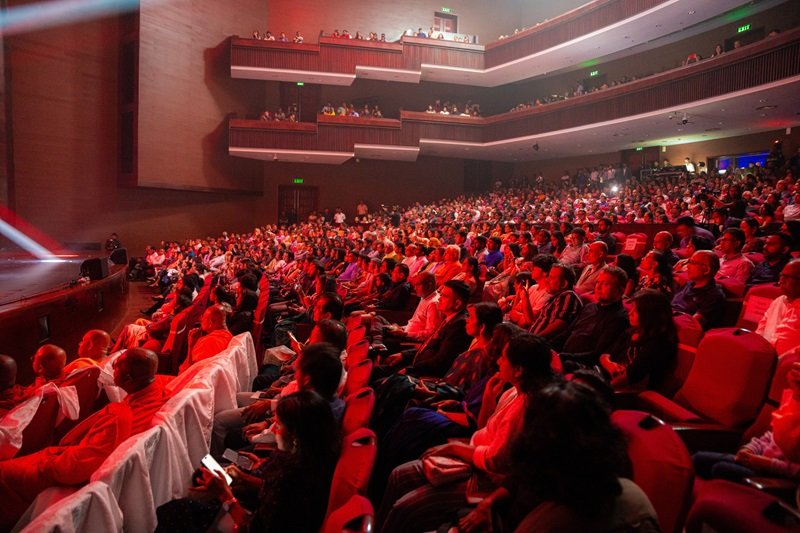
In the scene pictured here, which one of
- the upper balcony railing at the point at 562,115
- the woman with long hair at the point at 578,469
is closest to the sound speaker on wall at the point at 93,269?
A: the woman with long hair at the point at 578,469

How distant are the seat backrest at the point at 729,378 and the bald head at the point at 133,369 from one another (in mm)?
1967

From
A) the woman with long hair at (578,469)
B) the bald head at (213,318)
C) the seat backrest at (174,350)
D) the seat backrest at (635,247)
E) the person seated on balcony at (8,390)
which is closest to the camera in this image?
the woman with long hair at (578,469)

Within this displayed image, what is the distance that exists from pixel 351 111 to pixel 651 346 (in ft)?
42.7

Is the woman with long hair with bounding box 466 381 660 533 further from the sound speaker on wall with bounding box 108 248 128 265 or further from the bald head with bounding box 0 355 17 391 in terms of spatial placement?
the sound speaker on wall with bounding box 108 248 128 265

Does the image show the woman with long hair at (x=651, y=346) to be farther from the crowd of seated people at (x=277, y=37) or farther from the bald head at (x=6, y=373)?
the crowd of seated people at (x=277, y=37)

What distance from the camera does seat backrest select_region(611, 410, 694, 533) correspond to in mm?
1113

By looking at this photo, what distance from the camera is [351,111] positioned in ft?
46.0

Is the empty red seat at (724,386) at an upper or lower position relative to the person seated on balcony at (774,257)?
lower

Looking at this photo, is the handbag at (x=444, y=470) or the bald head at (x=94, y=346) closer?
the handbag at (x=444, y=470)

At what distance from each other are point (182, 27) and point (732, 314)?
42.8ft

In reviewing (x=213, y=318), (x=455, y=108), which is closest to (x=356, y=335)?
(x=213, y=318)

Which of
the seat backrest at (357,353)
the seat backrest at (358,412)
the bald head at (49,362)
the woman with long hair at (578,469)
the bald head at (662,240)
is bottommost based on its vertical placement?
the bald head at (49,362)

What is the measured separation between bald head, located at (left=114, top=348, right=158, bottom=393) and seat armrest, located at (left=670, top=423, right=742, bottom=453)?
1836 mm

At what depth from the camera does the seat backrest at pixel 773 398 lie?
1.69 metres
